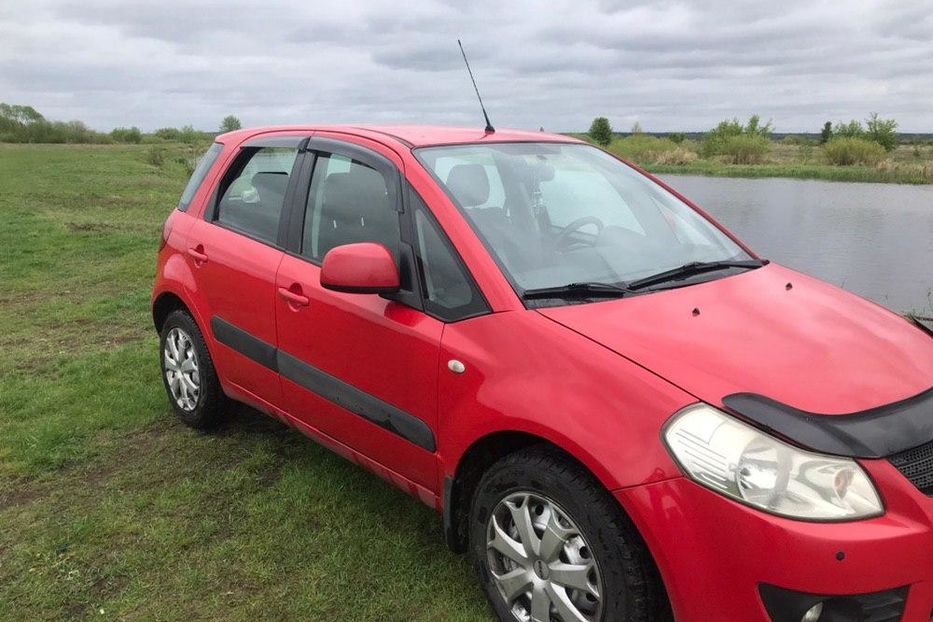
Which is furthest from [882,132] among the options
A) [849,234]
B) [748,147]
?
[849,234]

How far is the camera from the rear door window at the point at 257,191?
11.6ft

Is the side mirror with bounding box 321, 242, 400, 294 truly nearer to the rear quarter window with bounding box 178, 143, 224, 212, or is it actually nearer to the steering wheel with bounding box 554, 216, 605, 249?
the steering wheel with bounding box 554, 216, 605, 249

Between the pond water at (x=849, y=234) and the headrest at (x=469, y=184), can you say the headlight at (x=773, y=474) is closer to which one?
the headrest at (x=469, y=184)

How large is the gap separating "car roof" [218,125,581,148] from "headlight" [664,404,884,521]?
5.75ft

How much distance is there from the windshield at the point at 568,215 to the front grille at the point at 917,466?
41.9 inches

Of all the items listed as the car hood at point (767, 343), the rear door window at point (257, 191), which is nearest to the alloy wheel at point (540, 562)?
the car hood at point (767, 343)

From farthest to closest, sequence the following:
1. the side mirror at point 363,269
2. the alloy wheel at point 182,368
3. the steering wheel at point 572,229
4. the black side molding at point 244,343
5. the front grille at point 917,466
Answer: the alloy wheel at point 182,368, the black side molding at point 244,343, the steering wheel at point 572,229, the side mirror at point 363,269, the front grille at point 917,466

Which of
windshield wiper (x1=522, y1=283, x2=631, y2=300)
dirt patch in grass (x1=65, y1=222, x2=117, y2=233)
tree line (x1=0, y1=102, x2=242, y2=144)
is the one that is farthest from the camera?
tree line (x1=0, y1=102, x2=242, y2=144)

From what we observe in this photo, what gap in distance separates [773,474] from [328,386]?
1860 mm

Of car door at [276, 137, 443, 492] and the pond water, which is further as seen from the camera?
the pond water

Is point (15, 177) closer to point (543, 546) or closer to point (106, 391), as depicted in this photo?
point (106, 391)

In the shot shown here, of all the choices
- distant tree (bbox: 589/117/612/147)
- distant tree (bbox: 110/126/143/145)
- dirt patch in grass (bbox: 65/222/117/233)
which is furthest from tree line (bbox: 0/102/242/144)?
dirt patch in grass (bbox: 65/222/117/233)

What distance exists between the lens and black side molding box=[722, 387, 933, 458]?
5.94 feet

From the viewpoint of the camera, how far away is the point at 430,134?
3.27m
